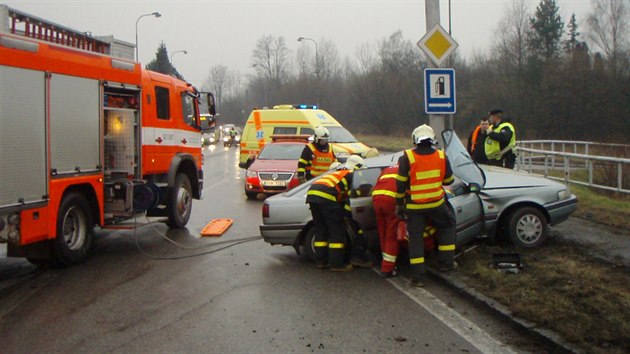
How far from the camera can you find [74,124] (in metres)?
8.62

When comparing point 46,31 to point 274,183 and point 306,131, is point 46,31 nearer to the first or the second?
→ point 274,183

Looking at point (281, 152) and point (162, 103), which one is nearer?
point (162, 103)

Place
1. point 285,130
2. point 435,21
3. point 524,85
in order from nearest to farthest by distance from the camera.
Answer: point 435,21, point 285,130, point 524,85

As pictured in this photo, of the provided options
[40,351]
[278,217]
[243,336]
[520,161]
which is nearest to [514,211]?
[278,217]

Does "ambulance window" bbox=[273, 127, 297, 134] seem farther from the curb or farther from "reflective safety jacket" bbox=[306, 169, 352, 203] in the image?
the curb

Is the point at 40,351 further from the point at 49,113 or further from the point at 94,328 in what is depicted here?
the point at 49,113

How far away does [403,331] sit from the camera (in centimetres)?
564

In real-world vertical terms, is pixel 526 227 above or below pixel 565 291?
above

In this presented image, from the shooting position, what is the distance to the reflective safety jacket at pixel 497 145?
40.1 feet

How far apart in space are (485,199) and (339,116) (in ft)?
240

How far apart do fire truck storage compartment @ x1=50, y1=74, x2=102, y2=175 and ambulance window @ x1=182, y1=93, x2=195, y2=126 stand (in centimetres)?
313

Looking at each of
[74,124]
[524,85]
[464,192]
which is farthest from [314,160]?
[524,85]

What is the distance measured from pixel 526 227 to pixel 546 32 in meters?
52.9

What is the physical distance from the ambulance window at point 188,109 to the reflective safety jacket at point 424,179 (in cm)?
615
